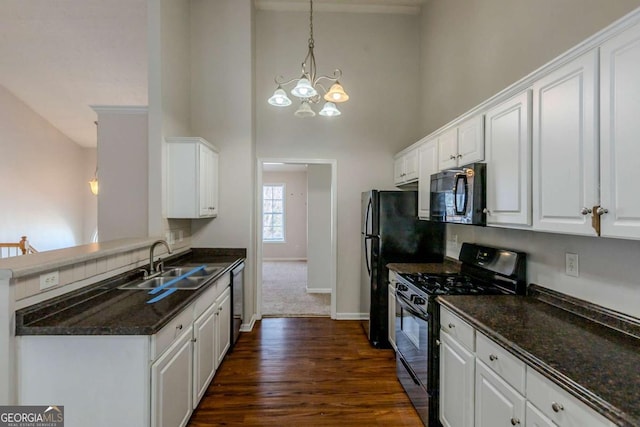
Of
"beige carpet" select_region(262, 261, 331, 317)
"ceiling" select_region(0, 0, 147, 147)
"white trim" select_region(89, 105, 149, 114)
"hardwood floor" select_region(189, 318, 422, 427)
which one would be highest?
"ceiling" select_region(0, 0, 147, 147)

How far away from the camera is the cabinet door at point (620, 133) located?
1.14 metres

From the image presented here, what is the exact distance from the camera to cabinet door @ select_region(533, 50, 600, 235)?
4.34ft

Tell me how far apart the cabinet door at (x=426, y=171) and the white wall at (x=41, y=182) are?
23.0 ft

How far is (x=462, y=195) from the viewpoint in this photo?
88.2 inches

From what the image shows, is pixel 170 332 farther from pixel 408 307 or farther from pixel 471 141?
pixel 471 141

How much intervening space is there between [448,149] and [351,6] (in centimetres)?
283

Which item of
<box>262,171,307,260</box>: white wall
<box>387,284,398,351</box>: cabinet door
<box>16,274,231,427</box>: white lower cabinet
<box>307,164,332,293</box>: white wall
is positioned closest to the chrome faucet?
<box>16,274,231,427</box>: white lower cabinet

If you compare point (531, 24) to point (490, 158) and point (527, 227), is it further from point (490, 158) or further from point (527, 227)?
point (527, 227)

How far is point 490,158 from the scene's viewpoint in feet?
6.70

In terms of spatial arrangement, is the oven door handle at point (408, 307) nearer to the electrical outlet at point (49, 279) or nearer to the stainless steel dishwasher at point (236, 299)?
the stainless steel dishwasher at point (236, 299)

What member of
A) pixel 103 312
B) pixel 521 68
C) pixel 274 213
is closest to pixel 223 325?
pixel 103 312

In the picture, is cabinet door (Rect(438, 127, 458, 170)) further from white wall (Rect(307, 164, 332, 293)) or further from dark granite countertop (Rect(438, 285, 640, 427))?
white wall (Rect(307, 164, 332, 293))

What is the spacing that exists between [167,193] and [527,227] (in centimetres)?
308

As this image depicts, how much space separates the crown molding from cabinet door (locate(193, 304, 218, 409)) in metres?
3.90
